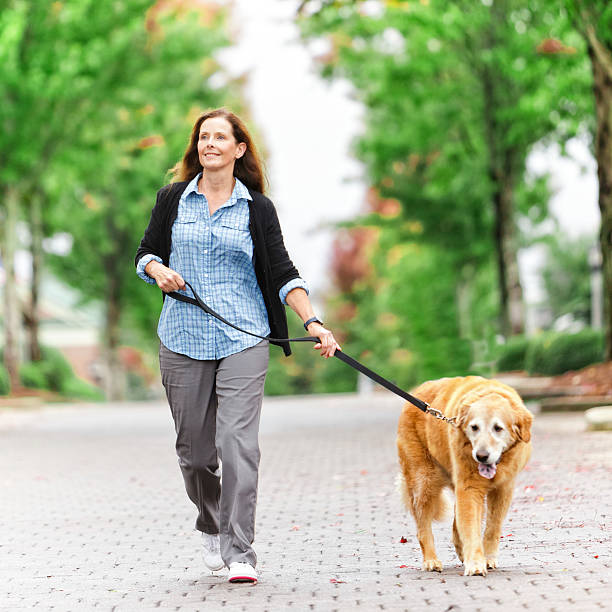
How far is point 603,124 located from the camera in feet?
55.6

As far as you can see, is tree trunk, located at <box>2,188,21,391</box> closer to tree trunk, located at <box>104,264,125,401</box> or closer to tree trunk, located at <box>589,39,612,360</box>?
tree trunk, located at <box>104,264,125,401</box>

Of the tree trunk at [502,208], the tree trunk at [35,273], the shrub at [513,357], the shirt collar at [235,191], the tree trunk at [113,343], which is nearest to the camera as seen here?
the shirt collar at [235,191]

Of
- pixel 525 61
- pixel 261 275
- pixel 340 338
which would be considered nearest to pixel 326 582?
pixel 261 275

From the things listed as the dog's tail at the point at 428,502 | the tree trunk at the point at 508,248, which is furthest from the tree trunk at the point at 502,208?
the dog's tail at the point at 428,502

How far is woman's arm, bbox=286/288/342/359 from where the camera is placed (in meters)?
5.49

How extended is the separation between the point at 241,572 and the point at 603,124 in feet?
42.4

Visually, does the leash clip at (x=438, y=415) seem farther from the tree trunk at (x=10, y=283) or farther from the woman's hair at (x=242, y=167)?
the tree trunk at (x=10, y=283)

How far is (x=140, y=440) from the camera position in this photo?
53.4 feet

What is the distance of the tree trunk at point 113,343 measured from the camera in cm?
3953

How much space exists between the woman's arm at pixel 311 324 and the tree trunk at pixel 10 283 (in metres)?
23.1

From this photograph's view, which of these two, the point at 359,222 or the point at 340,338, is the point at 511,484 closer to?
the point at 359,222

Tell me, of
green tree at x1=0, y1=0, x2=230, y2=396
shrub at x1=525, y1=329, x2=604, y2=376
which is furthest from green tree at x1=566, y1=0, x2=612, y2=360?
green tree at x1=0, y1=0, x2=230, y2=396

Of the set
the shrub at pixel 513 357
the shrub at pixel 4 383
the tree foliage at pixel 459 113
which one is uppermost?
the tree foliage at pixel 459 113

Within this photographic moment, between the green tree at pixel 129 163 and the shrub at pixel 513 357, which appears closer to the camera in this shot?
the shrub at pixel 513 357
